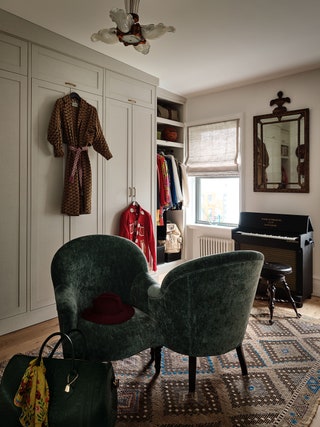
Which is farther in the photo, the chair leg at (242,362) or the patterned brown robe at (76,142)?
the patterned brown robe at (76,142)

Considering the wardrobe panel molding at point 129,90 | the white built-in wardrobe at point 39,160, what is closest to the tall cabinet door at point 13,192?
the white built-in wardrobe at point 39,160

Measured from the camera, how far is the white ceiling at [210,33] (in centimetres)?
246

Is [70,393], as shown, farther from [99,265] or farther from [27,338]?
[27,338]

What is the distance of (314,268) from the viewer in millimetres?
3803

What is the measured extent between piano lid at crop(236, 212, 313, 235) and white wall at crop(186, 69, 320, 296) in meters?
0.26

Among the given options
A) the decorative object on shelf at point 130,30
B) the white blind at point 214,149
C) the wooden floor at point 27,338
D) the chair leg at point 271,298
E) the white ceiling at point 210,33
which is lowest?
the wooden floor at point 27,338

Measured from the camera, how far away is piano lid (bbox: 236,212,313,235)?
357 cm

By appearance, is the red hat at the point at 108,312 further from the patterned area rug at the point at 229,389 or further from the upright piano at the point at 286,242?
the upright piano at the point at 286,242

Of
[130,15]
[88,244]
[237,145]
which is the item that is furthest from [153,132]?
[88,244]

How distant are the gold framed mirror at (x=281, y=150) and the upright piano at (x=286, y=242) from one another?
0.44 m

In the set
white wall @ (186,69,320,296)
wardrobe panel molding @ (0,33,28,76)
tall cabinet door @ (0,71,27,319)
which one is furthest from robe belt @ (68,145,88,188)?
white wall @ (186,69,320,296)

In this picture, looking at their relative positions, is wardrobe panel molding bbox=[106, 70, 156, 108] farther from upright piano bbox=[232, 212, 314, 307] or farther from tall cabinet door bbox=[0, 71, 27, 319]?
upright piano bbox=[232, 212, 314, 307]

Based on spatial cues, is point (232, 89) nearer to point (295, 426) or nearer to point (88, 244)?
point (88, 244)

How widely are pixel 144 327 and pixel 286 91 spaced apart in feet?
10.8
